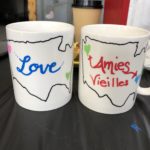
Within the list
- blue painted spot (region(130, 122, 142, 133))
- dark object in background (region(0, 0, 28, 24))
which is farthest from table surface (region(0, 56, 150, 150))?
dark object in background (region(0, 0, 28, 24))

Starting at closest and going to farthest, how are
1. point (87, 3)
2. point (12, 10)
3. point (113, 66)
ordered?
point (113, 66) → point (87, 3) → point (12, 10)

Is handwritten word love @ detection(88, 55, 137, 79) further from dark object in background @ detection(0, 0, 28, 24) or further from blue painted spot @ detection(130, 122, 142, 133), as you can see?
dark object in background @ detection(0, 0, 28, 24)

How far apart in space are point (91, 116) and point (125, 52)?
125 mm

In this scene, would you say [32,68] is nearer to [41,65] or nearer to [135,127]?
[41,65]

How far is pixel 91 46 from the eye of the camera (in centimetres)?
31

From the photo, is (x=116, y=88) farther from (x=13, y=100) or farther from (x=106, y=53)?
(x=13, y=100)

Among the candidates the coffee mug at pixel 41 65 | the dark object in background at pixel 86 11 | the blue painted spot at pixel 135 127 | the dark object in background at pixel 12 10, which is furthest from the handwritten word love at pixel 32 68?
the dark object in background at pixel 12 10

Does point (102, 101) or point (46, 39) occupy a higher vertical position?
point (46, 39)

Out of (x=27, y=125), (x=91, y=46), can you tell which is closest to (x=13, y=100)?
(x=27, y=125)

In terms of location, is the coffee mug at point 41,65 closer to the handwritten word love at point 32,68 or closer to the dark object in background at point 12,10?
the handwritten word love at point 32,68

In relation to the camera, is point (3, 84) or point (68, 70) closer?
point (68, 70)

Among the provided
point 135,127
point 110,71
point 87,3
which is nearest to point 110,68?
point 110,71

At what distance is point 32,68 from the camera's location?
305mm

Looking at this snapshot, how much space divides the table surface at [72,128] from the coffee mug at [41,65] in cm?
3
